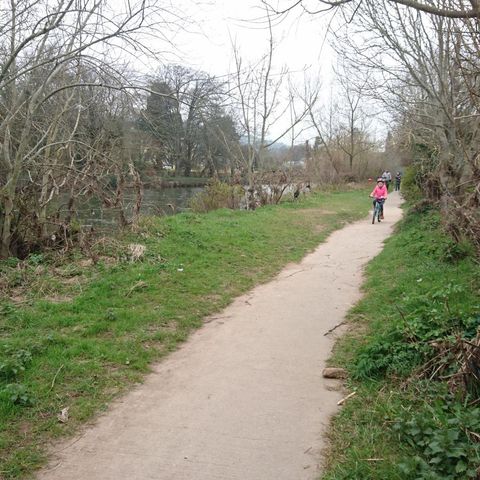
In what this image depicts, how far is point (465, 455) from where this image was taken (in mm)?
2799

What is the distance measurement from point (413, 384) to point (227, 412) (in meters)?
1.70

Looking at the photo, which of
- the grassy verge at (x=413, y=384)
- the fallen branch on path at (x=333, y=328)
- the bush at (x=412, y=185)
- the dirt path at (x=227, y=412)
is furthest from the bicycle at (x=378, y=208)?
the fallen branch on path at (x=333, y=328)

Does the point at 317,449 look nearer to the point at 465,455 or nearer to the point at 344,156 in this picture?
the point at 465,455

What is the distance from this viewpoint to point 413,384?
404 cm

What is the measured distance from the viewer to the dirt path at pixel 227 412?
3.23m

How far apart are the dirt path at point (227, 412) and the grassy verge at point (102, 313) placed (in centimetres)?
29

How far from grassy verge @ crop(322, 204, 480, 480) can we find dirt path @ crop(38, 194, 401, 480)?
284 mm

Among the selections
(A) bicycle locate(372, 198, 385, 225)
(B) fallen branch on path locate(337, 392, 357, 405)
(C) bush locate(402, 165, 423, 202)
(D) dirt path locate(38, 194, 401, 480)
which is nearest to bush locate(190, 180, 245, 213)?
(A) bicycle locate(372, 198, 385, 225)

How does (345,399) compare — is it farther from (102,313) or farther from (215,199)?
(215,199)

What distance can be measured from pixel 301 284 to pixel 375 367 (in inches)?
154

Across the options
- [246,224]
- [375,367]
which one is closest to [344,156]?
[246,224]

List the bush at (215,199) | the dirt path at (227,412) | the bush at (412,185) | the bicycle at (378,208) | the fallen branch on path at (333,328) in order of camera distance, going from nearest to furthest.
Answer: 1. the dirt path at (227,412)
2. the fallen branch on path at (333,328)
3. the bicycle at (378,208)
4. the bush at (412,185)
5. the bush at (215,199)

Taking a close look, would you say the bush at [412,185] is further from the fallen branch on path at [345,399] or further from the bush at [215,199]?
the fallen branch on path at [345,399]

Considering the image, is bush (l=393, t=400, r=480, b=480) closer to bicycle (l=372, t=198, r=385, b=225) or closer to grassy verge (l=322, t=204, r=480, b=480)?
grassy verge (l=322, t=204, r=480, b=480)
